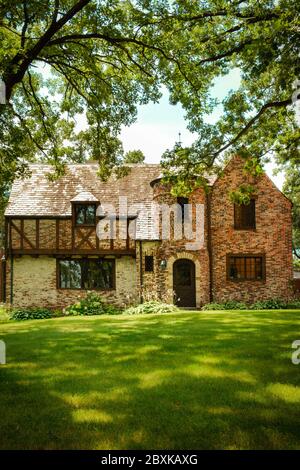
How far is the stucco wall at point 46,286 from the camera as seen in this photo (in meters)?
20.3

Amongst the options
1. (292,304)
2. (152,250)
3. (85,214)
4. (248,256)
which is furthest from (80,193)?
(292,304)

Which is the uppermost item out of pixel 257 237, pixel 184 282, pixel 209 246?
pixel 257 237

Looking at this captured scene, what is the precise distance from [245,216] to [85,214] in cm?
906

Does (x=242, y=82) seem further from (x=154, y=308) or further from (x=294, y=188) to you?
(x=294, y=188)

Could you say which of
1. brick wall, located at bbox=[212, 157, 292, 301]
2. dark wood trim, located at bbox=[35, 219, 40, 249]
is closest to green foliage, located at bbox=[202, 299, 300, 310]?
brick wall, located at bbox=[212, 157, 292, 301]

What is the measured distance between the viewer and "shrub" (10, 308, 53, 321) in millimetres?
18516

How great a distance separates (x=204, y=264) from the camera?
1981 cm

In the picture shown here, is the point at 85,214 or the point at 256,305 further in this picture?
the point at 85,214

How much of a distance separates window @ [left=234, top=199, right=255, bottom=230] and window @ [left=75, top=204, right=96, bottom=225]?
8.05m

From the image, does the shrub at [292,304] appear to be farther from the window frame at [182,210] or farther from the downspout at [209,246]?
the window frame at [182,210]

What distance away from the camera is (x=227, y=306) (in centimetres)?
1928

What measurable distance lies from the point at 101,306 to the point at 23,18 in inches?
544

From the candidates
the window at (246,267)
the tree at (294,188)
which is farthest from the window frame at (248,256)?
the tree at (294,188)

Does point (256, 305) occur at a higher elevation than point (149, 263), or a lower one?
lower
